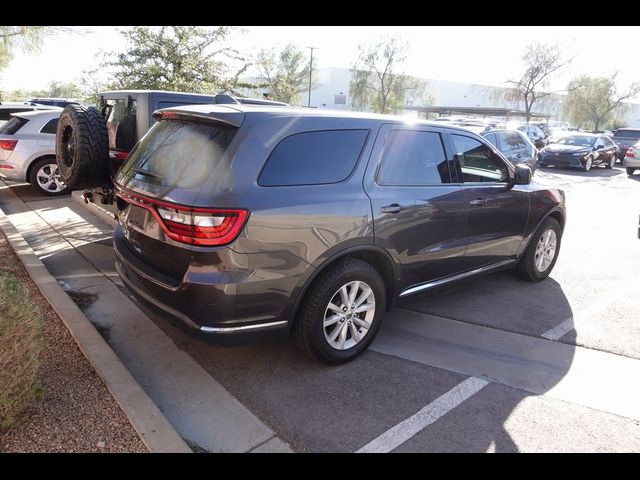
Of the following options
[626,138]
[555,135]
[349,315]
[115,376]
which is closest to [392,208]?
[349,315]

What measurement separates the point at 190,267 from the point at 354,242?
110 cm

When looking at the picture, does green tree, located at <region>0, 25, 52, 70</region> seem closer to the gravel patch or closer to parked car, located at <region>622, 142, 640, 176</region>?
the gravel patch

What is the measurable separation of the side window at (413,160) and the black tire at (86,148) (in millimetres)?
3235

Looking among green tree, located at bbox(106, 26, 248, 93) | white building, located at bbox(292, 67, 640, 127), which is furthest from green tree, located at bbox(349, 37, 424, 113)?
green tree, located at bbox(106, 26, 248, 93)

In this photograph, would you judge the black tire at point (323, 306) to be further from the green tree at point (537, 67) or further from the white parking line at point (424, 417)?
the green tree at point (537, 67)

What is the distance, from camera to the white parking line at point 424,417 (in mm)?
2629

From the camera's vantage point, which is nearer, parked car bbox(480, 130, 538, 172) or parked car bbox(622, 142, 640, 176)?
parked car bbox(480, 130, 538, 172)

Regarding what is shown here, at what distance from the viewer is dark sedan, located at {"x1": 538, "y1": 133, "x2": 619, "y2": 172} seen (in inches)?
711

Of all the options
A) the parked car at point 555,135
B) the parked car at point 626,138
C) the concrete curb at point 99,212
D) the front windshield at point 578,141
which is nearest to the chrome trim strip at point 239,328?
the concrete curb at point 99,212

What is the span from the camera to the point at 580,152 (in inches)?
712

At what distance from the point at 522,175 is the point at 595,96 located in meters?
52.9

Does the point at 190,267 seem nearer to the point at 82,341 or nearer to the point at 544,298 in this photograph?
the point at 82,341

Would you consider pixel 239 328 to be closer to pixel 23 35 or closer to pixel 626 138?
pixel 23 35

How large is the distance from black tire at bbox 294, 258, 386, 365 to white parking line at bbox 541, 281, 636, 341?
71.5 inches
